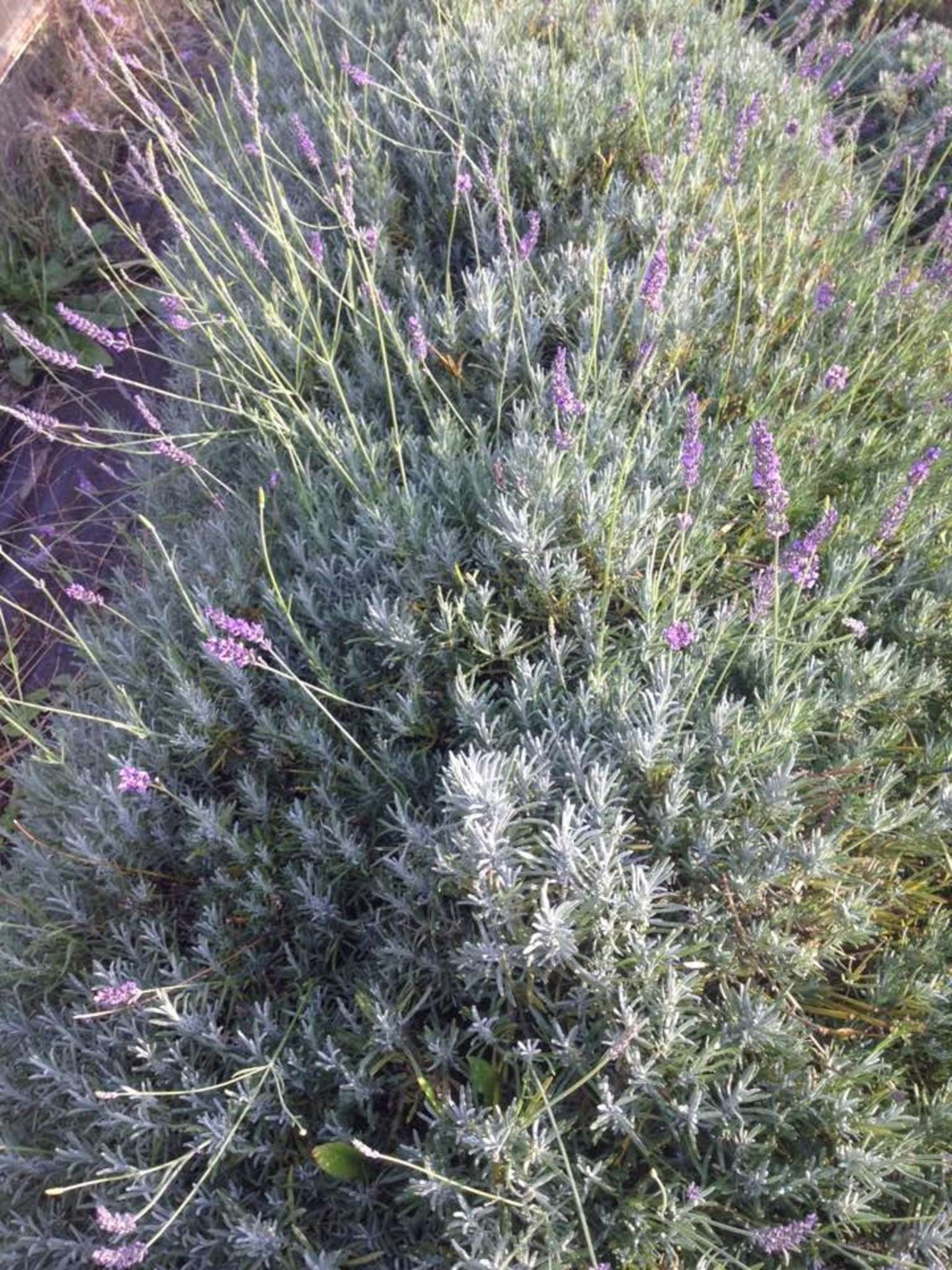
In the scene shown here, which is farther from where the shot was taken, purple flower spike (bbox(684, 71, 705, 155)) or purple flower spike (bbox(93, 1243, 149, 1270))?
purple flower spike (bbox(684, 71, 705, 155))

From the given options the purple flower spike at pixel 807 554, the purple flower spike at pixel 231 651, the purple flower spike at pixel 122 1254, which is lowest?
the purple flower spike at pixel 122 1254

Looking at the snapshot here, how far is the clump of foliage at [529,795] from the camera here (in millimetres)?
1590

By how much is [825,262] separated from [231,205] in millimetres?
2284

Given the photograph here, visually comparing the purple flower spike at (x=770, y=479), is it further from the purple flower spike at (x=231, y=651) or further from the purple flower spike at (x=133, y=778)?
the purple flower spike at (x=133, y=778)

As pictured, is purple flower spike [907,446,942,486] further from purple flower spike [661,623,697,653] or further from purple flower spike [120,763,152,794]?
purple flower spike [120,763,152,794]

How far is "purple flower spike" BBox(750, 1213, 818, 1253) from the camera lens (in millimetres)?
1363

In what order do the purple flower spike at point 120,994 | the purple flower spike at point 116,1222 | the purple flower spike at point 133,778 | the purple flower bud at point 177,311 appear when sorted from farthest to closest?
1. the purple flower bud at point 177,311
2. the purple flower spike at point 133,778
3. the purple flower spike at point 120,994
4. the purple flower spike at point 116,1222

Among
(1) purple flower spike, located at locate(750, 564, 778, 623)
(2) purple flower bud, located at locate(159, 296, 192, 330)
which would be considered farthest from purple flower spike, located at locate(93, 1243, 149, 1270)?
(2) purple flower bud, located at locate(159, 296, 192, 330)

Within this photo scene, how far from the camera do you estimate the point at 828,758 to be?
1982mm

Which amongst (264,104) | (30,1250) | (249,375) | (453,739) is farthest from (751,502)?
(264,104)

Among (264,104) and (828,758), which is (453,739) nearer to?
(828,758)

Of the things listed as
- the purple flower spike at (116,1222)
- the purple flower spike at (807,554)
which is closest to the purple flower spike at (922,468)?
the purple flower spike at (807,554)

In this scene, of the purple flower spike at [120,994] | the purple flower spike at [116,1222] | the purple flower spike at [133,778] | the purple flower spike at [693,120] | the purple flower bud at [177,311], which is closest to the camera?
the purple flower spike at [116,1222]

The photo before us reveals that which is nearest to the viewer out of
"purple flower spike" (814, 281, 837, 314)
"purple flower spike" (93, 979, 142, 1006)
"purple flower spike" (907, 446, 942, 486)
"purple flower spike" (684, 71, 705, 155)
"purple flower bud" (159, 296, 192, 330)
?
"purple flower spike" (93, 979, 142, 1006)
